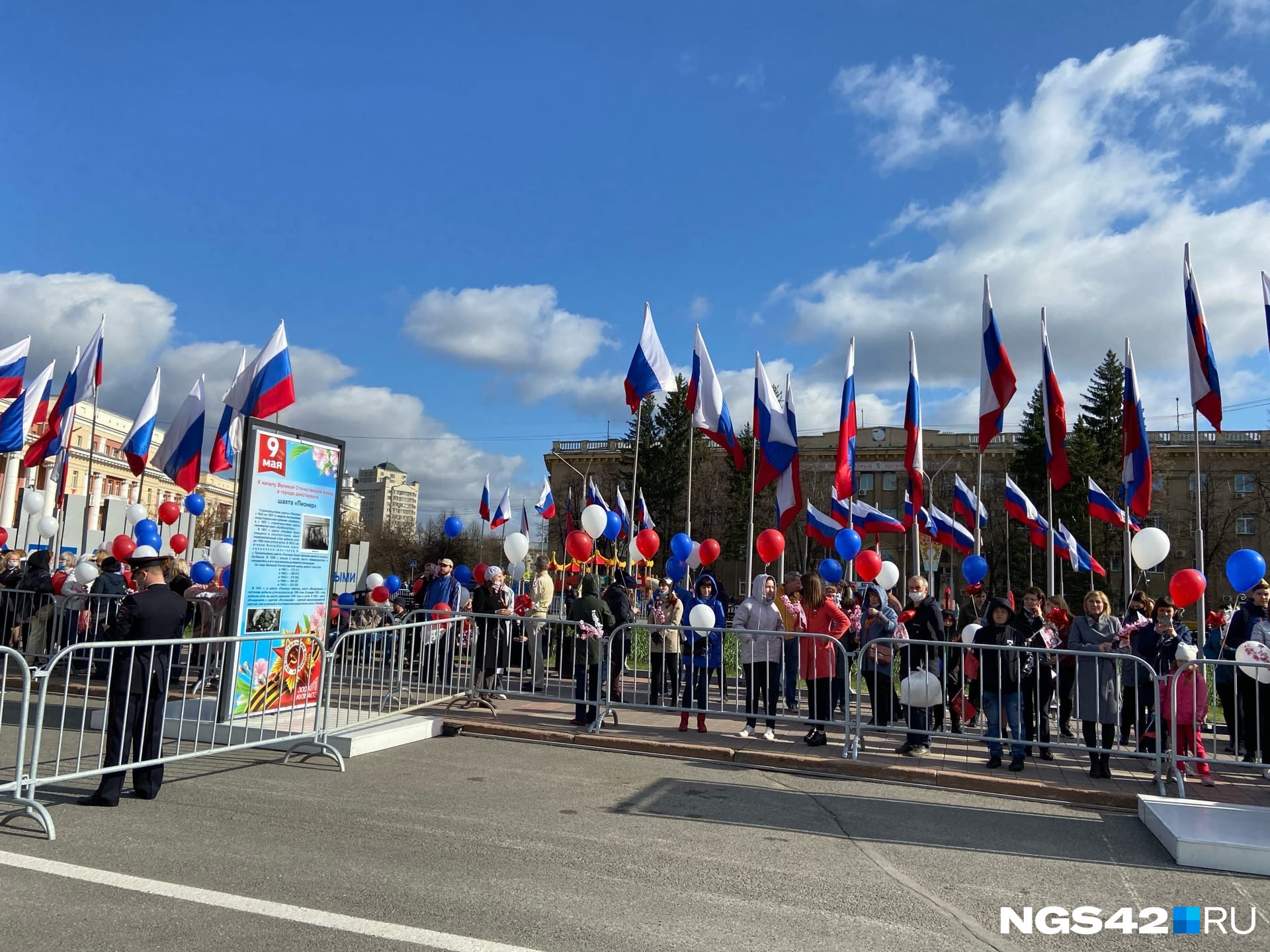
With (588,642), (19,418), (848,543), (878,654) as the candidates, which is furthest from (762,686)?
(19,418)

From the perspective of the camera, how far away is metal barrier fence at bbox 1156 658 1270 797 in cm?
814

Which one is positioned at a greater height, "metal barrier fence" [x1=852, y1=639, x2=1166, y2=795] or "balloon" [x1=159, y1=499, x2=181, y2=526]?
"balloon" [x1=159, y1=499, x2=181, y2=526]

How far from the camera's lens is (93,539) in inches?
2655

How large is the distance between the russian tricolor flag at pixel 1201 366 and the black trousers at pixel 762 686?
820cm

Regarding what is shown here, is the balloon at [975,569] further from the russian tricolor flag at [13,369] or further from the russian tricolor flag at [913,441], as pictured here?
the russian tricolor flag at [13,369]

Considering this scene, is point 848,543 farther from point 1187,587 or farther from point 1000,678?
point 1000,678

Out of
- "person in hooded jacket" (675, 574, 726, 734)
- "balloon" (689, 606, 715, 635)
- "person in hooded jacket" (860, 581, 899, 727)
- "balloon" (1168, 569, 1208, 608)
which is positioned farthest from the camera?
"balloon" (689, 606, 715, 635)

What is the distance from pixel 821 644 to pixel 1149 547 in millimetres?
8142

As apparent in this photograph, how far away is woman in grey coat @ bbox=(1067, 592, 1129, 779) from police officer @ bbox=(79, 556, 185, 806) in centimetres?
846

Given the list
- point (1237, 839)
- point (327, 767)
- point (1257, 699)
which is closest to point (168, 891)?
point (327, 767)

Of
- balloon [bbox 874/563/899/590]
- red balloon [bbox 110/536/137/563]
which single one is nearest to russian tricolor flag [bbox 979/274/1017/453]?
balloon [bbox 874/563/899/590]

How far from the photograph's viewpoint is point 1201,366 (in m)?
13.5

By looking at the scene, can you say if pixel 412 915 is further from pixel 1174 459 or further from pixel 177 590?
pixel 1174 459

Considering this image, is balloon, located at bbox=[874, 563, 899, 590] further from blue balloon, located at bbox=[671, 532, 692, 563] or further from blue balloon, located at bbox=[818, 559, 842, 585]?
blue balloon, located at bbox=[671, 532, 692, 563]
